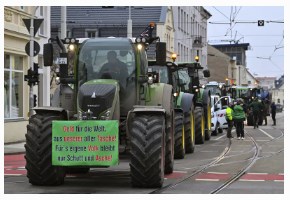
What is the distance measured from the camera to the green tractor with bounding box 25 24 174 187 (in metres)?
12.3

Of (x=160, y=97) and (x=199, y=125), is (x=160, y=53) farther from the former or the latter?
(x=199, y=125)

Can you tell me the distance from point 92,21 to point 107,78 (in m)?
45.1

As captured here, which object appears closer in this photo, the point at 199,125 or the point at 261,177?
the point at 261,177

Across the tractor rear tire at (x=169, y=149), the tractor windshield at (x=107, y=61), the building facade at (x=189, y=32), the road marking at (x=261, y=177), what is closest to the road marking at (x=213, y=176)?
the road marking at (x=261, y=177)

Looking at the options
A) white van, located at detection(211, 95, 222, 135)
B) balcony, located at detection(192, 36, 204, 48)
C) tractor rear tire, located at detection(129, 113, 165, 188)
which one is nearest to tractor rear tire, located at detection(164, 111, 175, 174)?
tractor rear tire, located at detection(129, 113, 165, 188)

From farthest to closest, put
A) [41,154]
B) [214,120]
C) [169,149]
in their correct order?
[214,120] → [169,149] → [41,154]

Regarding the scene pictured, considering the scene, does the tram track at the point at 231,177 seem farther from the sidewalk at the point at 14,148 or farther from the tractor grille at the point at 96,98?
the sidewalk at the point at 14,148

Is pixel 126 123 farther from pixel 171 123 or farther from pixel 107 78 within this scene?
pixel 171 123

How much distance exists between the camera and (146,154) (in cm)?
1239

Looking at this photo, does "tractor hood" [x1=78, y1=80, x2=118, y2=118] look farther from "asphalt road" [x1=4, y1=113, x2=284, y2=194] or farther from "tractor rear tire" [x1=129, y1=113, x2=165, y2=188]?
"asphalt road" [x1=4, y1=113, x2=284, y2=194]

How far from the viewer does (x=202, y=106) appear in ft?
87.7

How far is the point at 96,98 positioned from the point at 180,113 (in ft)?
24.9

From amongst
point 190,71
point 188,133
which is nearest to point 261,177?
point 188,133

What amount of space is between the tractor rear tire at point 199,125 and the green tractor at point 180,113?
1885 mm
